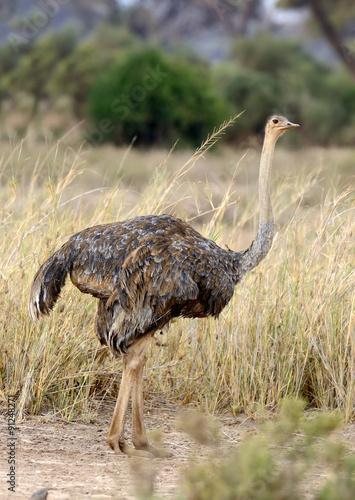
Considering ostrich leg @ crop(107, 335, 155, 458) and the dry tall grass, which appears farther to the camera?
the dry tall grass

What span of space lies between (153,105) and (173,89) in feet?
2.80

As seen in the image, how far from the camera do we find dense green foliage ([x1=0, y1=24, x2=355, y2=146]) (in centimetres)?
1928

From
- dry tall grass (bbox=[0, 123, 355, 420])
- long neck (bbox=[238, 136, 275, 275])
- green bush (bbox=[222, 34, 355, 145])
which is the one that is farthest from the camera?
green bush (bbox=[222, 34, 355, 145])

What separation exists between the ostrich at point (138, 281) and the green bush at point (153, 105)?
15.0 meters

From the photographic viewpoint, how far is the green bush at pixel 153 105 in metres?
18.9

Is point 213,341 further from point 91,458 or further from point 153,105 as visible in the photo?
point 153,105

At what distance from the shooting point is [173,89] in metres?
19.5

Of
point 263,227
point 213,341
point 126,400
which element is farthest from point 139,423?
point 263,227

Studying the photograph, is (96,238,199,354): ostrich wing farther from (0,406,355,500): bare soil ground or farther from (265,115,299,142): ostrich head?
(265,115,299,142): ostrich head

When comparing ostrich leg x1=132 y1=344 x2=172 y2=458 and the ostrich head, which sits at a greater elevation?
the ostrich head

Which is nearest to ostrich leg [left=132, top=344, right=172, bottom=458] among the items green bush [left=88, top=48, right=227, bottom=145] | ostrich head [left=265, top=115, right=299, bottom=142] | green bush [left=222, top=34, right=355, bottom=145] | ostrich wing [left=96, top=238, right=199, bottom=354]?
ostrich wing [left=96, top=238, right=199, bottom=354]

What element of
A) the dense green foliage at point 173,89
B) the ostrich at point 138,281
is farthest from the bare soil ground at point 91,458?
the dense green foliage at point 173,89

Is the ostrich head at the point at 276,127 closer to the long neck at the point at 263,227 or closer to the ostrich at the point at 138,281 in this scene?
the long neck at the point at 263,227

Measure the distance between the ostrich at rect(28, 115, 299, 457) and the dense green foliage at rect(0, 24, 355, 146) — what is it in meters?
12.7
